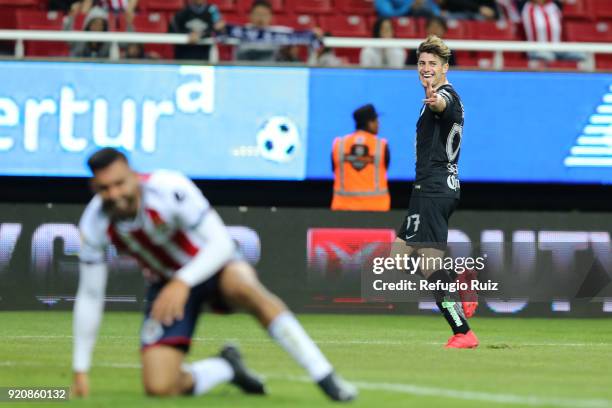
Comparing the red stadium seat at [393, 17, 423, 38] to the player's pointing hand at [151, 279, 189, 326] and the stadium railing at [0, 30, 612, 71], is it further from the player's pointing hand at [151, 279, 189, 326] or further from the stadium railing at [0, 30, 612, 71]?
the player's pointing hand at [151, 279, 189, 326]

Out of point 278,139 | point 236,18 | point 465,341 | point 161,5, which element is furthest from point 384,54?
point 465,341

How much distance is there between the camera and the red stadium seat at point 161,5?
18766 millimetres

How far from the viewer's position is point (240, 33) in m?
16.8

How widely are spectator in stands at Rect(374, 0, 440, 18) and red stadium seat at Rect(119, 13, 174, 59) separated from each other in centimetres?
289

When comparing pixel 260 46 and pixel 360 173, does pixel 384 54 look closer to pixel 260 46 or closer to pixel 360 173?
pixel 260 46

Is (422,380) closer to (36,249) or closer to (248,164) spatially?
(36,249)

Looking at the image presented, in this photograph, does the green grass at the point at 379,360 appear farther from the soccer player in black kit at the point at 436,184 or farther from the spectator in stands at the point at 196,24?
the spectator in stands at the point at 196,24

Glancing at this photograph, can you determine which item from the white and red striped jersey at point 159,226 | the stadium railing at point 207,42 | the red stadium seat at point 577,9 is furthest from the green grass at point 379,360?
the red stadium seat at point 577,9

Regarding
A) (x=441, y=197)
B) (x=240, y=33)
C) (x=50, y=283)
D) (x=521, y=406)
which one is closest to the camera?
(x=521, y=406)

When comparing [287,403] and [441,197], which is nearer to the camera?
[287,403]

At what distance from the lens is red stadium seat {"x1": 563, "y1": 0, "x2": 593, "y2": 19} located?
1981 centimetres

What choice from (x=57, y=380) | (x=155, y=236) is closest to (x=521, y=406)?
(x=155, y=236)

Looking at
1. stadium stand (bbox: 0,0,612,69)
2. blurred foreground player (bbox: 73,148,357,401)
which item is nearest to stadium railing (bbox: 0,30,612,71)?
stadium stand (bbox: 0,0,612,69)

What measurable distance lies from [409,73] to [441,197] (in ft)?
20.9
